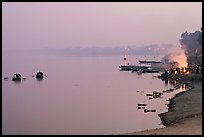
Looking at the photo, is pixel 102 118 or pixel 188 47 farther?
pixel 188 47

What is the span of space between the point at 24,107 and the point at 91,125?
20.6m

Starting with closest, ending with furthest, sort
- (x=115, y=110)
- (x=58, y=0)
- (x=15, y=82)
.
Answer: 1. (x=58, y=0)
2. (x=115, y=110)
3. (x=15, y=82)

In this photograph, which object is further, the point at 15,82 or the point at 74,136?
the point at 15,82

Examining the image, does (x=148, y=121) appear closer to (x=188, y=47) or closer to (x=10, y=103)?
(x=10, y=103)

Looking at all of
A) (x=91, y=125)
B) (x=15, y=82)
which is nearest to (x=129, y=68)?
(x=15, y=82)

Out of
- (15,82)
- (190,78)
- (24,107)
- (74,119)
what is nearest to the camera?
(74,119)

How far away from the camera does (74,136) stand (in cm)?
3139

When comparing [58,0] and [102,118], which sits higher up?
[58,0]

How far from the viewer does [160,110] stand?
44125 mm

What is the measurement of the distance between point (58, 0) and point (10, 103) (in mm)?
54067

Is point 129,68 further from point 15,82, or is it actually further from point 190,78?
point 190,78

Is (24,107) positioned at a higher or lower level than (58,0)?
lower

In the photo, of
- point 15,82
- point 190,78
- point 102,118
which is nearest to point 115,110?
point 102,118

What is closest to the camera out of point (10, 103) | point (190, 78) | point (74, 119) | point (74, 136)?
point (74, 136)
